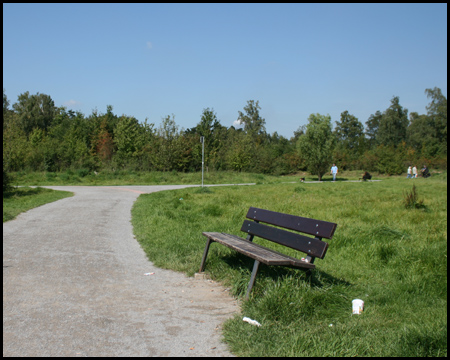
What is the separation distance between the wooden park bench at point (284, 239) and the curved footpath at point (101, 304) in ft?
1.88

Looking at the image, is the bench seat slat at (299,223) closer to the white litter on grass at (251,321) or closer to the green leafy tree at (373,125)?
the white litter on grass at (251,321)

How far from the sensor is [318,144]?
42.2m

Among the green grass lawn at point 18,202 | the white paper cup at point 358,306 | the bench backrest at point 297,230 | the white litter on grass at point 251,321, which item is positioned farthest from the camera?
the green grass lawn at point 18,202

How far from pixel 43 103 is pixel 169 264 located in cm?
7648

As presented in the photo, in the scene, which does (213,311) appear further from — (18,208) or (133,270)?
(18,208)

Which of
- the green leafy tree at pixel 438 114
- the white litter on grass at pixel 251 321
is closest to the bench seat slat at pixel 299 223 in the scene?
the white litter on grass at pixel 251 321

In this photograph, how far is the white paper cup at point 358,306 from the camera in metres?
4.06

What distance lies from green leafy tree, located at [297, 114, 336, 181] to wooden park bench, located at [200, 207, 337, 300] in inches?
1445

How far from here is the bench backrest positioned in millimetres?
4546

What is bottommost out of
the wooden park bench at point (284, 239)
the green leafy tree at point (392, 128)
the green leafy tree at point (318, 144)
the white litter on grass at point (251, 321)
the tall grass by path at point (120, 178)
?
the tall grass by path at point (120, 178)

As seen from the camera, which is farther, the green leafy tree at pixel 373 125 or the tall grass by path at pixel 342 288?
the green leafy tree at pixel 373 125

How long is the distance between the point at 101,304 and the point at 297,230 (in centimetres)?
242

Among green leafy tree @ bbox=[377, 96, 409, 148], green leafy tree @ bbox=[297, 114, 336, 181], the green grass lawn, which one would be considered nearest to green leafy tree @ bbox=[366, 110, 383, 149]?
green leafy tree @ bbox=[377, 96, 409, 148]

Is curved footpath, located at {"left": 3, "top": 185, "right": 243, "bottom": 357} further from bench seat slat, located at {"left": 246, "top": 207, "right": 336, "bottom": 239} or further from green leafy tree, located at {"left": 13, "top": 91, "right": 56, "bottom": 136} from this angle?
green leafy tree, located at {"left": 13, "top": 91, "right": 56, "bottom": 136}
